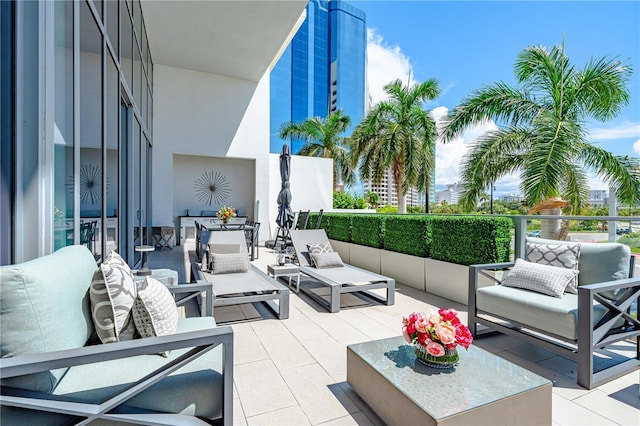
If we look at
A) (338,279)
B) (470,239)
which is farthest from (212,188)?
(470,239)

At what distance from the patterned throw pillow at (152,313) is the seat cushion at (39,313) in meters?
0.26

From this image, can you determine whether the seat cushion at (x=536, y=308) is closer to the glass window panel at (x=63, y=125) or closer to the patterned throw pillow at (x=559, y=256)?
the patterned throw pillow at (x=559, y=256)

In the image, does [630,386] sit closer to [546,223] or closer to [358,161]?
[546,223]

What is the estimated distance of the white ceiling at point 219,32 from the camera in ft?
22.1

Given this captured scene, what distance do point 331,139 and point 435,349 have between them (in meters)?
14.7

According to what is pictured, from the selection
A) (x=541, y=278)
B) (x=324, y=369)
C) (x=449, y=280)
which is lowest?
(x=324, y=369)

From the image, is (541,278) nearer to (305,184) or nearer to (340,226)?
(340,226)

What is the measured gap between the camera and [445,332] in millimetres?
1899

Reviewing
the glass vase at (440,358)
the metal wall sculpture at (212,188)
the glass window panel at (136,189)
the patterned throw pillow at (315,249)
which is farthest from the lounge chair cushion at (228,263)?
the metal wall sculpture at (212,188)

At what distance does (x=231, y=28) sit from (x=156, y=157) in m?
4.39

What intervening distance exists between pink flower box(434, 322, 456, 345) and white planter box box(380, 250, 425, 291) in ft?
10.8

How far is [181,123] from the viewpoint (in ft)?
32.7

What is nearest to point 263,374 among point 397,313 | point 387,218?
point 397,313

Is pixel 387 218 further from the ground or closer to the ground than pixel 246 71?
closer to the ground
